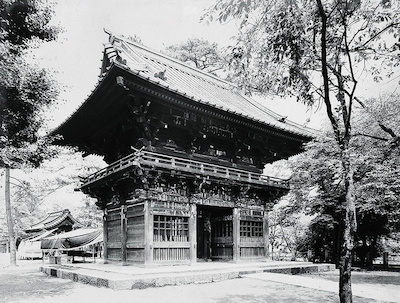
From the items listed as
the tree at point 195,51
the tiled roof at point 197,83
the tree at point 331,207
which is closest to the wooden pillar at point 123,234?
the tiled roof at point 197,83

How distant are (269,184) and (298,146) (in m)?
3.24

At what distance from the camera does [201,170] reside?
14.7m

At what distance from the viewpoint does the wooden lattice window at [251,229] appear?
1738 centimetres

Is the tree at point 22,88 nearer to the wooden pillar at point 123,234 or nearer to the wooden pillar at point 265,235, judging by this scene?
the wooden pillar at point 123,234

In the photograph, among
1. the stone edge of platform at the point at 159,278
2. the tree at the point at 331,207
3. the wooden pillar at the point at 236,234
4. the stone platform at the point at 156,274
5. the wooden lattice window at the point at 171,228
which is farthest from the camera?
the tree at the point at 331,207

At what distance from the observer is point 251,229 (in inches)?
699

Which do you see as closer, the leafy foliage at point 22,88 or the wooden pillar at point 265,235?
the leafy foliage at point 22,88

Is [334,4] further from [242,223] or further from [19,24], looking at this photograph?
[242,223]

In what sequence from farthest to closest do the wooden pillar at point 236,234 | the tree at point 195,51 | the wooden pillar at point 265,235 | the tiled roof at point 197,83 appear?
the tree at point 195,51, the wooden pillar at point 265,235, the tiled roof at point 197,83, the wooden pillar at point 236,234

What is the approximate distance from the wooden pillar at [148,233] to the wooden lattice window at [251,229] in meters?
5.39

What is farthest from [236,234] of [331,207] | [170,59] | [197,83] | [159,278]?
[170,59]

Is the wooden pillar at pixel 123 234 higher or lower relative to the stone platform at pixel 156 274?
higher

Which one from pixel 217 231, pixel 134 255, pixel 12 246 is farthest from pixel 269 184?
pixel 12 246

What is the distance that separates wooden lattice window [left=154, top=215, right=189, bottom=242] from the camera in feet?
46.2
